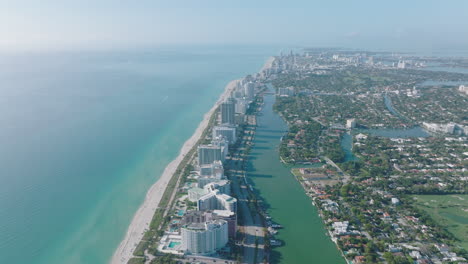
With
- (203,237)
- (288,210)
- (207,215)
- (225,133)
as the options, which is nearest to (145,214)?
(207,215)

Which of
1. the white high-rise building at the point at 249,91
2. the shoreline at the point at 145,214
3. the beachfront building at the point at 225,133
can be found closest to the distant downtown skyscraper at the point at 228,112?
the beachfront building at the point at 225,133

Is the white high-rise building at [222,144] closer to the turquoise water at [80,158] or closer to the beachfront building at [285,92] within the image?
the turquoise water at [80,158]

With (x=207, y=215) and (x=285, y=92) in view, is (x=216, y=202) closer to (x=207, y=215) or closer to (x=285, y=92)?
(x=207, y=215)

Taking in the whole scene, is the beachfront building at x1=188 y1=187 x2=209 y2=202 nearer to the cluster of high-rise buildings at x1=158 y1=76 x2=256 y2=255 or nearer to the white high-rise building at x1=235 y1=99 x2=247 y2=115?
the cluster of high-rise buildings at x1=158 y1=76 x2=256 y2=255

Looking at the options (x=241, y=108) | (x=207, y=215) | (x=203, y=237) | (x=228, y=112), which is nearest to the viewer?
(x=203, y=237)

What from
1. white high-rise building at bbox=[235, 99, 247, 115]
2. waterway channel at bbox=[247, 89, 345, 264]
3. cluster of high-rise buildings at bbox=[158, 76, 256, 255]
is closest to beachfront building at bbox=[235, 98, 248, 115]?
white high-rise building at bbox=[235, 99, 247, 115]

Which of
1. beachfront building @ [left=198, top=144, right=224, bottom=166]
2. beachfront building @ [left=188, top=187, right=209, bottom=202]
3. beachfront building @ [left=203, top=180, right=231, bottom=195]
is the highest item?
beachfront building @ [left=198, top=144, right=224, bottom=166]

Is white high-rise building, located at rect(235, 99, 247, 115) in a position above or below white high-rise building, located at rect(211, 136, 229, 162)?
above
